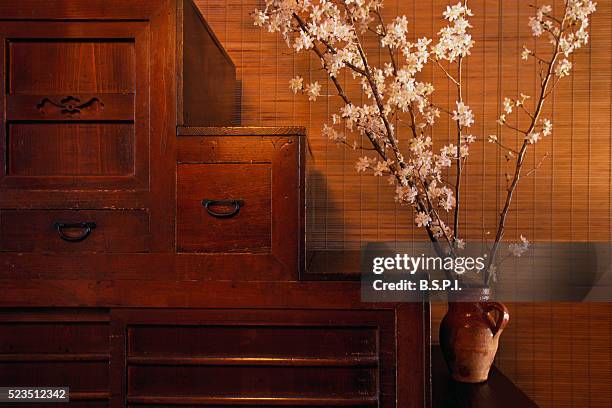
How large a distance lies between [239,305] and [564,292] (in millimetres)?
1035

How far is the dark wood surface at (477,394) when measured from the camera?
3.48 ft

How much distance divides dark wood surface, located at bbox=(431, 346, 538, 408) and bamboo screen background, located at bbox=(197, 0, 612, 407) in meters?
0.29

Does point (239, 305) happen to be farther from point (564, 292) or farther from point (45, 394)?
point (564, 292)

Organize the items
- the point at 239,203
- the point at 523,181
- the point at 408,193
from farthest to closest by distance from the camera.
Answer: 1. the point at 523,181
2. the point at 408,193
3. the point at 239,203

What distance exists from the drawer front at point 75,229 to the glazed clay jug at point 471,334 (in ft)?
2.28

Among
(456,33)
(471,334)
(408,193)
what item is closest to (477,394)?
(471,334)

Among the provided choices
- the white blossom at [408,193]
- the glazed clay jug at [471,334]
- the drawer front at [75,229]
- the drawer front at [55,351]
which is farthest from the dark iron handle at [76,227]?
the glazed clay jug at [471,334]

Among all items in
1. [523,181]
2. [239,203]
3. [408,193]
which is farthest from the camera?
[523,181]

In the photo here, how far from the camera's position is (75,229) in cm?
95

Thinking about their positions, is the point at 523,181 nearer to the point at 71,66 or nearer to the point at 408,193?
the point at 408,193

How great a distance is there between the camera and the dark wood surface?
1.06 meters

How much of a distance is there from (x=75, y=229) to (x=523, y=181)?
1194mm

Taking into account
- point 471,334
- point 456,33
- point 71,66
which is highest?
point 456,33

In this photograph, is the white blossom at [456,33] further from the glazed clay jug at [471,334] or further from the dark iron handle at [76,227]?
the dark iron handle at [76,227]
